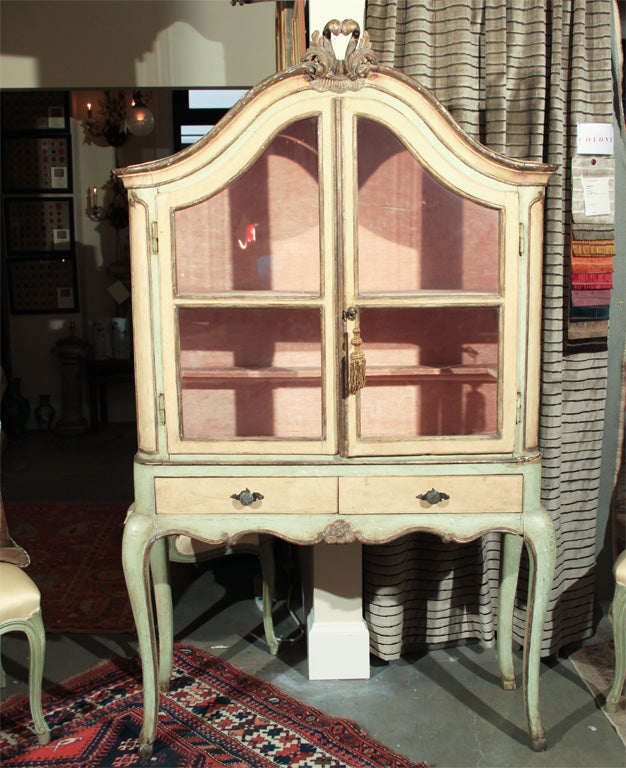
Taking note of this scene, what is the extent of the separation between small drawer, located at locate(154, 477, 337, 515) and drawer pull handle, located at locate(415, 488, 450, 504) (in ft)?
0.76

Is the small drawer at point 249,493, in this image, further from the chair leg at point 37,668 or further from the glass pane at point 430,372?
the chair leg at point 37,668

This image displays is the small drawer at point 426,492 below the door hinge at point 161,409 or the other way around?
below

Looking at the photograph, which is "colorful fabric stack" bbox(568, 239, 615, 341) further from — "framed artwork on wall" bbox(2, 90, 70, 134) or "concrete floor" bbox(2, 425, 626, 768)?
"framed artwork on wall" bbox(2, 90, 70, 134)

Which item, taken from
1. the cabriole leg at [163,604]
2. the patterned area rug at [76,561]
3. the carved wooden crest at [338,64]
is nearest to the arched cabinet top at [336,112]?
the carved wooden crest at [338,64]

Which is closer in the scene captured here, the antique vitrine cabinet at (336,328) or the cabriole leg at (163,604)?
the antique vitrine cabinet at (336,328)

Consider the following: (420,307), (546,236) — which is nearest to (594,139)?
(546,236)

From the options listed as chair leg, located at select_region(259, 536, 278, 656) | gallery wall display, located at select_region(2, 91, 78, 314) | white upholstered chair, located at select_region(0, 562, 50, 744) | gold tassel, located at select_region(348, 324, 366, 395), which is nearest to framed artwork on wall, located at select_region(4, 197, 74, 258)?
gallery wall display, located at select_region(2, 91, 78, 314)

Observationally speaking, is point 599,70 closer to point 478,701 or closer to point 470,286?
point 470,286

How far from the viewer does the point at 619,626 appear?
241 centimetres

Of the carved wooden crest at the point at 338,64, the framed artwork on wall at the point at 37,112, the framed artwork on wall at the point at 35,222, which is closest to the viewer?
the carved wooden crest at the point at 338,64

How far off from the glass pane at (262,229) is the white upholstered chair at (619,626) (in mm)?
1193

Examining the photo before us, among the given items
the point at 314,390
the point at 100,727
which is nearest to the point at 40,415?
the point at 100,727

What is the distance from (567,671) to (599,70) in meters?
1.93

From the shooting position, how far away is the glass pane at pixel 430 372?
7.20 feet
